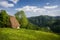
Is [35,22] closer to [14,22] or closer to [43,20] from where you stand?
[43,20]

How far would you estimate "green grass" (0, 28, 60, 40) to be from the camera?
5.14 meters

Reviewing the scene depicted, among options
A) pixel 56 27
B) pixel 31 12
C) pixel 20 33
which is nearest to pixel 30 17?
pixel 31 12

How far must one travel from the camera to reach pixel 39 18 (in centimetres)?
579

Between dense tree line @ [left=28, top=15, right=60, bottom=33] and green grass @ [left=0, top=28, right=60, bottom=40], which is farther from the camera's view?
dense tree line @ [left=28, top=15, right=60, bottom=33]

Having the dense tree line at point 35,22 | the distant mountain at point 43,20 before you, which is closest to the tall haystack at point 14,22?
the dense tree line at point 35,22

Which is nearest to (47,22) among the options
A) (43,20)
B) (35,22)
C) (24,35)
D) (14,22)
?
(43,20)

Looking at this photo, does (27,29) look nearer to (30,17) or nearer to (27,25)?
(27,25)

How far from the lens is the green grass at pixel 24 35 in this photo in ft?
16.9

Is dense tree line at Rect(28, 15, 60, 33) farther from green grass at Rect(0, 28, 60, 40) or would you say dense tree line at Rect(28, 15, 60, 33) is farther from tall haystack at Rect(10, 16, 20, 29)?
tall haystack at Rect(10, 16, 20, 29)

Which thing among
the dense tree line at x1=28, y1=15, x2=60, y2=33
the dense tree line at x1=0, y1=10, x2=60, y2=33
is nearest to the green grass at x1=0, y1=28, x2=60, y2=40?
the dense tree line at x1=0, y1=10, x2=60, y2=33

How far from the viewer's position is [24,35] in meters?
5.39

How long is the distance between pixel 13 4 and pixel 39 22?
135cm

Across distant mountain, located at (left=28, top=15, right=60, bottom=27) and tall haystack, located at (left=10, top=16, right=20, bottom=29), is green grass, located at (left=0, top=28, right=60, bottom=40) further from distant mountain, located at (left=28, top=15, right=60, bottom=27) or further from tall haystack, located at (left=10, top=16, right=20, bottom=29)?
distant mountain, located at (left=28, top=15, right=60, bottom=27)

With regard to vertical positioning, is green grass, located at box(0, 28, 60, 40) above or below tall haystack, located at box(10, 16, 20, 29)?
below
